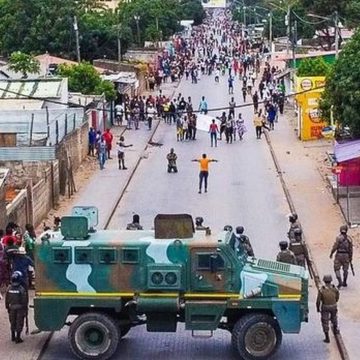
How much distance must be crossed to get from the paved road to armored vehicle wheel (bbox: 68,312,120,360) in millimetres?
313

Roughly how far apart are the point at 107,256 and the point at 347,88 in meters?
15.6

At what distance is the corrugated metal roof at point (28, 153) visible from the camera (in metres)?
30.0

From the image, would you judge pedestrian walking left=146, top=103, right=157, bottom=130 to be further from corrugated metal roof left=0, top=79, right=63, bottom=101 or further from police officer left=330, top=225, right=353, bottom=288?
police officer left=330, top=225, right=353, bottom=288

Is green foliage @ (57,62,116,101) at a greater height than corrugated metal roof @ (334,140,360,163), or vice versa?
corrugated metal roof @ (334,140,360,163)

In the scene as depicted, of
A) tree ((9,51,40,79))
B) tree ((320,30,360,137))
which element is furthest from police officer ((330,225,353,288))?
tree ((9,51,40,79))

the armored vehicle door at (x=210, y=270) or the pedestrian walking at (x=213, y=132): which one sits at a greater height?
the armored vehicle door at (x=210, y=270)

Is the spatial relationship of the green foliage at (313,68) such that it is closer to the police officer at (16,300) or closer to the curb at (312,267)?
the curb at (312,267)

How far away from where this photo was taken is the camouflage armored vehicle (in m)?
16.3

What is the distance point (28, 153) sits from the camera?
30484 millimetres

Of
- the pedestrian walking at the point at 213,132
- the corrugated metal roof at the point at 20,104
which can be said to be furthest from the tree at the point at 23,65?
the pedestrian walking at the point at 213,132

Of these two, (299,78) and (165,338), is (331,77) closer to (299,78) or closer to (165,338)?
(299,78)

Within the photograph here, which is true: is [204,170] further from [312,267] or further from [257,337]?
[257,337]

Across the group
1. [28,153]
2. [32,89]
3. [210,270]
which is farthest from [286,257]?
[32,89]

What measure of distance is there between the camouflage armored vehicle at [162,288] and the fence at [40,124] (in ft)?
50.5
